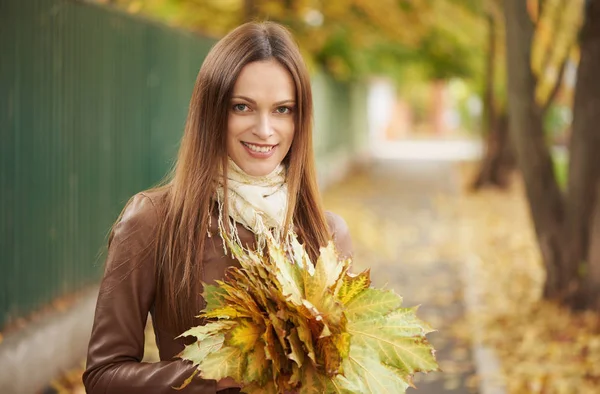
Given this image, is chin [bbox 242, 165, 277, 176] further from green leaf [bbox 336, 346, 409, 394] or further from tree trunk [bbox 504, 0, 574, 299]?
tree trunk [bbox 504, 0, 574, 299]

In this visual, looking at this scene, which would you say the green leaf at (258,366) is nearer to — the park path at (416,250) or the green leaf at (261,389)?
the green leaf at (261,389)

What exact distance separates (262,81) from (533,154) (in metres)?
6.56

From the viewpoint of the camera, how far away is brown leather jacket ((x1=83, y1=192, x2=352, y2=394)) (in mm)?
2260

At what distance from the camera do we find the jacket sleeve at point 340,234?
8.93ft

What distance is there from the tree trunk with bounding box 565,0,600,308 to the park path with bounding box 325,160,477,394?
134 cm

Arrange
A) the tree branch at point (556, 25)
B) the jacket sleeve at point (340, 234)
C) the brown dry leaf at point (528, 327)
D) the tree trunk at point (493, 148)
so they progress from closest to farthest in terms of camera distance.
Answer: the jacket sleeve at point (340, 234)
the brown dry leaf at point (528, 327)
the tree branch at point (556, 25)
the tree trunk at point (493, 148)

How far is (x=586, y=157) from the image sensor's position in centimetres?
799

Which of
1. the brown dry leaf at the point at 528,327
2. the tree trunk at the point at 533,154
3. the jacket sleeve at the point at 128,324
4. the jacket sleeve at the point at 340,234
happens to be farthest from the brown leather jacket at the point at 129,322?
the tree trunk at the point at 533,154

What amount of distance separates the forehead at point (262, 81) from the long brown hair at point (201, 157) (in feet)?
0.05

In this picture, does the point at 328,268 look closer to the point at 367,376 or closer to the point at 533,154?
the point at 367,376

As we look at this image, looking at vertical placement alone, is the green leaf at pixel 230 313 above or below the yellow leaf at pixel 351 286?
below

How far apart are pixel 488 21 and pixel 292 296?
16.8 meters

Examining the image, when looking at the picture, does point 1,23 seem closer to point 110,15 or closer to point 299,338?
point 110,15

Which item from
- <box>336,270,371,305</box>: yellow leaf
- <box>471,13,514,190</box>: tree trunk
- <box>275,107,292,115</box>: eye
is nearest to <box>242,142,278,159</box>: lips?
<box>275,107,292,115</box>: eye
